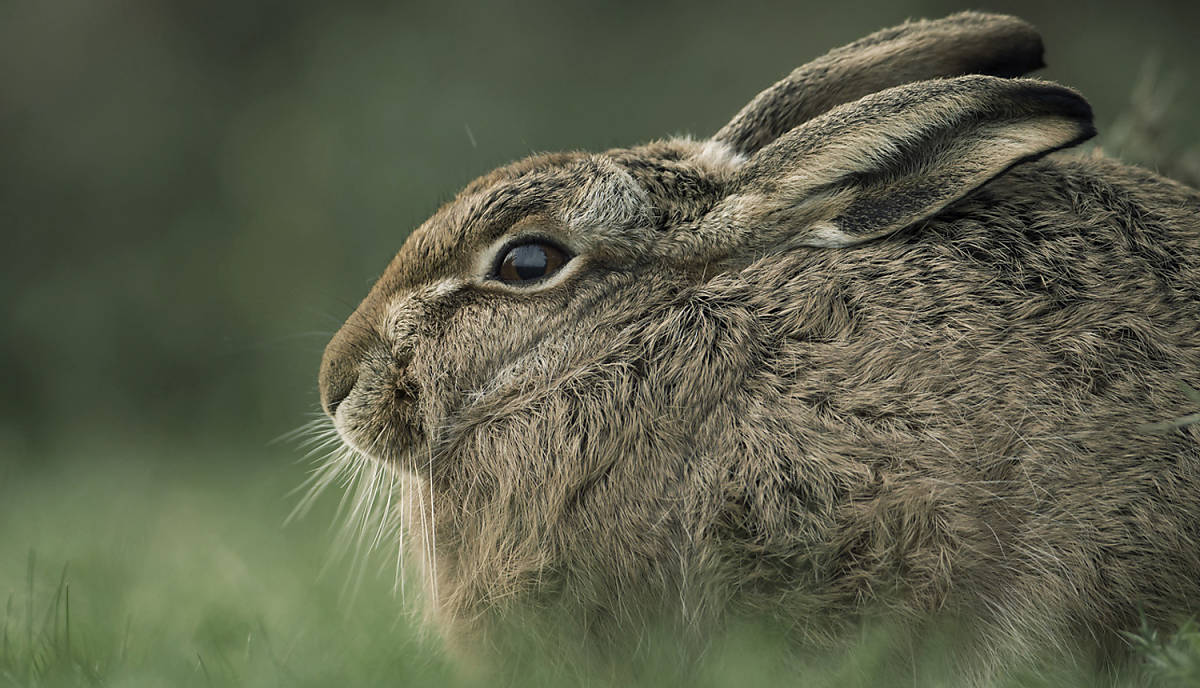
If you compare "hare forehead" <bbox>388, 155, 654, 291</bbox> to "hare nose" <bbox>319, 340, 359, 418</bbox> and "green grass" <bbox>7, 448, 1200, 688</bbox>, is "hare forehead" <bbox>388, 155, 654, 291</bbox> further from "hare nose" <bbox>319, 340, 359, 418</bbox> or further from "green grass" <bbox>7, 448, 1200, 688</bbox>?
"green grass" <bbox>7, 448, 1200, 688</bbox>

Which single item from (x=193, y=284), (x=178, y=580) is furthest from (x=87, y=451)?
(x=178, y=580)

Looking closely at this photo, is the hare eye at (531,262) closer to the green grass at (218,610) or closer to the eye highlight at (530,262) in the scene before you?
the eye highlight at (530,262)

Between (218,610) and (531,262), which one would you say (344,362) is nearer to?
(531,262)

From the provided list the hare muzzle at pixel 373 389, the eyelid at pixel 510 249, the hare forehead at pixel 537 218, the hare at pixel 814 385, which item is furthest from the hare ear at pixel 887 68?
the hare muzzle at pixel 373 389

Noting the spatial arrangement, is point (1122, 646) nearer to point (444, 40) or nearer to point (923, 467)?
point (923, 467)

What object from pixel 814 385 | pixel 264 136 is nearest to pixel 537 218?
pixel 814 385

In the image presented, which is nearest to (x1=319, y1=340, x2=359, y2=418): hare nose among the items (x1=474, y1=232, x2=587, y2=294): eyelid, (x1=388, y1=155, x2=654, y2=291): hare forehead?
(x1=388, y1=155, x2=654, y2=291): hare forehead
